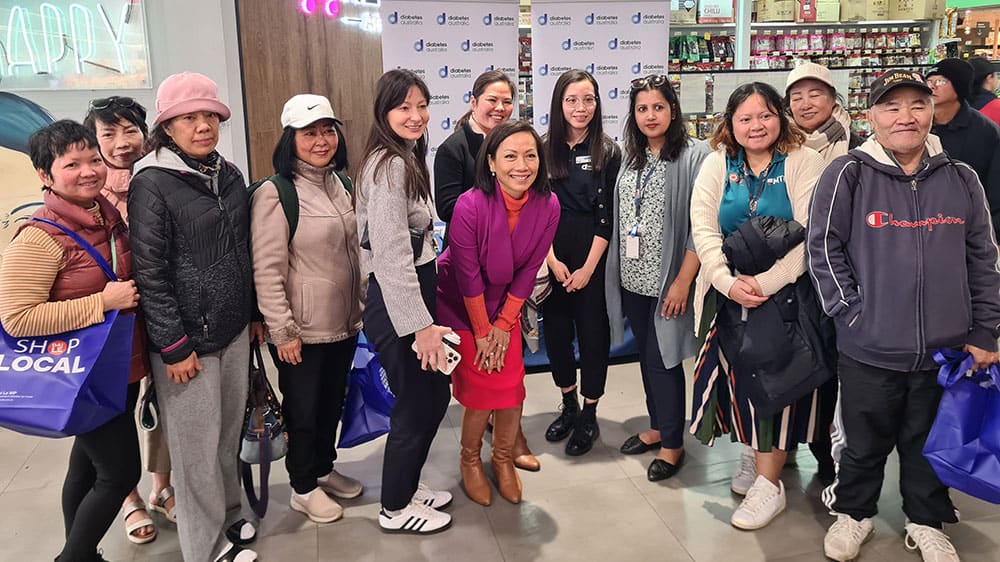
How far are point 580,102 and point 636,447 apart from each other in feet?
5.02

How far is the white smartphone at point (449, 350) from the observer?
94.4 inches

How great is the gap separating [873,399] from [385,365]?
5.19ft

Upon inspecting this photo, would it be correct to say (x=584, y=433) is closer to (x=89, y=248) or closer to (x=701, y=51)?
(x=89, y=248)

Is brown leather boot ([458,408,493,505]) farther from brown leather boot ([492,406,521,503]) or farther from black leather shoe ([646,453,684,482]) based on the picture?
black leather shoe ([646,453,684,482])

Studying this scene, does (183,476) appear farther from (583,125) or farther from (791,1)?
(791,1)

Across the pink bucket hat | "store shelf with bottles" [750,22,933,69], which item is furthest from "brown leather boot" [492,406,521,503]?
"store shelf with bottles" [750,22,933,69]

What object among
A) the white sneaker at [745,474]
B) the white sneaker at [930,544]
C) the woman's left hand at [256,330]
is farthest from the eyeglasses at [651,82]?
the white sneaker at [930,544]

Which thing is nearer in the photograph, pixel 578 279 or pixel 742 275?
pixel 742 275

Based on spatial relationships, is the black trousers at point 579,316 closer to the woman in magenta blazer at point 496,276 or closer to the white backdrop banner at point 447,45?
the woman in magenta blazer at point 496,276

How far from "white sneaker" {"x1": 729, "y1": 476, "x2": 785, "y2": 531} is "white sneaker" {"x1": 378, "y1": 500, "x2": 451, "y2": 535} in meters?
1.08

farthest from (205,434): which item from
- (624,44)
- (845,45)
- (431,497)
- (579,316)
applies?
(845,45)

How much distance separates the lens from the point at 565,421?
347 cm

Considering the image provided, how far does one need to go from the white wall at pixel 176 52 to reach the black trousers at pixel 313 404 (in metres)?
2.57

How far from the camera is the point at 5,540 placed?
2.70 m
